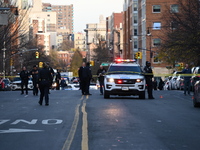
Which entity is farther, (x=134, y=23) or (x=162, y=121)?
(x=134, y=23)

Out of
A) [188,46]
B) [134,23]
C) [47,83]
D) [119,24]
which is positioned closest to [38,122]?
[47,83]

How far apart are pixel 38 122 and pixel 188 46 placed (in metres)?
31.7

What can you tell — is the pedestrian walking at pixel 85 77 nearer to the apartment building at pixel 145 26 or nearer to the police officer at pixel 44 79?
the police officer at pixel 44 79

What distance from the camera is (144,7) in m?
103

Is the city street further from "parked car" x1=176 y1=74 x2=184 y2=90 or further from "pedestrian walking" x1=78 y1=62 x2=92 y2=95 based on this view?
"parked car" x1=176 y1=74 x2=184 y2=90

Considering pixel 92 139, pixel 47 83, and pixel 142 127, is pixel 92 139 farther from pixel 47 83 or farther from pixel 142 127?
pixel 47 83

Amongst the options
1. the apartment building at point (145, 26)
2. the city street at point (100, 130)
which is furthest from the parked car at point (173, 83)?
the city street at point (100, 130)

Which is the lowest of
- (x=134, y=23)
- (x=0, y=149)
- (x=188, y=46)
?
(x=0, y=149)

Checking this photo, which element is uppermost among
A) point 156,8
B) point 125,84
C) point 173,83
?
point 156,8

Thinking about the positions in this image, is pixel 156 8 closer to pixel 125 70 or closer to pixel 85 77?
pixel 85 77

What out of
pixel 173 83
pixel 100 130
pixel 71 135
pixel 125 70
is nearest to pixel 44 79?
pixel 125 70

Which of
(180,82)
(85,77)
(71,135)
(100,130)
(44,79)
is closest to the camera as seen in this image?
(71,135)

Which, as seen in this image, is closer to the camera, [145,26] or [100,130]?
[100,130]

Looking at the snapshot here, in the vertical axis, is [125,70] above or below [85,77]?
above
